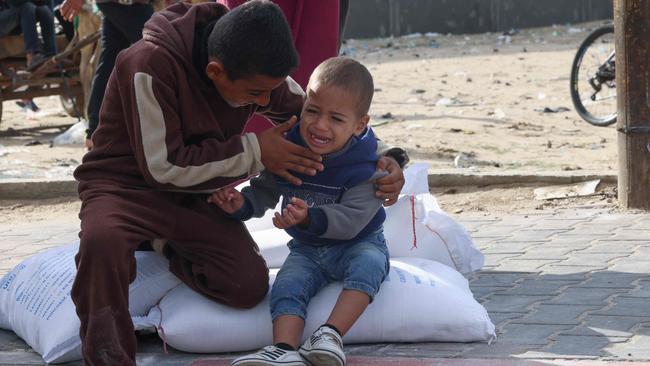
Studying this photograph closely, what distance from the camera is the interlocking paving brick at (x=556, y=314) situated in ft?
13.3

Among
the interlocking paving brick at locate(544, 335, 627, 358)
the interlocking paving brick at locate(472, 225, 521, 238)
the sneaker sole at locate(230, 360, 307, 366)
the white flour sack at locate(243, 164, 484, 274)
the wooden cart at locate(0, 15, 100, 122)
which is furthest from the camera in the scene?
the wooden cart at locate(0, 15, 100, 122)

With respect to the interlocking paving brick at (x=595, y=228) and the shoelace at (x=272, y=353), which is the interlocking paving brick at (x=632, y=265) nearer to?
the interlocking paving brick at (x=595, y=228)

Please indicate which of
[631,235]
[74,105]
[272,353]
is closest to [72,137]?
[74,105]

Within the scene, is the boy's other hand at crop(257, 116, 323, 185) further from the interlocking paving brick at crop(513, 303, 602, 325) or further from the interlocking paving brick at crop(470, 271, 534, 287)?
the interlocking paving brick at crop(470, 271, 534, 287)

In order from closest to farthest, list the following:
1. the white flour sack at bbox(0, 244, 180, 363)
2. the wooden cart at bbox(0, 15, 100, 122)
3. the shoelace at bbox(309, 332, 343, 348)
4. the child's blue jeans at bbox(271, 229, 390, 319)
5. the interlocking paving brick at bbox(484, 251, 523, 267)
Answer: the shoelace at bbox(309, 332, 343, 348)
the child's blue jeans at bbox(271, 229, 390, 319)
the white flour sack at bbox(0, 244, 180, 363)
the interlocking paving brick at bbox(484, 251, 523, 267)
the wooden cart at bbox(0, 15, 100, 122)

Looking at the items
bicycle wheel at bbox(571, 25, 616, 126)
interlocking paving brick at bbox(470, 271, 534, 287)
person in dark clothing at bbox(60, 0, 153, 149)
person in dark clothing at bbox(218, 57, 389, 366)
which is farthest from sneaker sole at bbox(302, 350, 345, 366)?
bicycle wheel at bbox(571, 25, 616, 126)

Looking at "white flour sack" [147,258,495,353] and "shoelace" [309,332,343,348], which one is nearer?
"shoelace" [309,332,343,348]

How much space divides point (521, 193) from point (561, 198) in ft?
0.83

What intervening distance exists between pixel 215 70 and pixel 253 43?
0.16 metres

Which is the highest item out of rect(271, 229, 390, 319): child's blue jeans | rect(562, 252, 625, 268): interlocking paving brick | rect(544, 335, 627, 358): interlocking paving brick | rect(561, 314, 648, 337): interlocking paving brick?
rect(271, 229, 390, 319): child's blue jeans

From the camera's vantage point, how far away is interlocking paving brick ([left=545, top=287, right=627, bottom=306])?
169 inches

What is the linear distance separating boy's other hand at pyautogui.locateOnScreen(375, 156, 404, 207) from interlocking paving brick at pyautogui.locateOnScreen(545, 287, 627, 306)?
804 mm

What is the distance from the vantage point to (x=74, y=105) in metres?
10.7

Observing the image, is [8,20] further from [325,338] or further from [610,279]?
[325,338]
